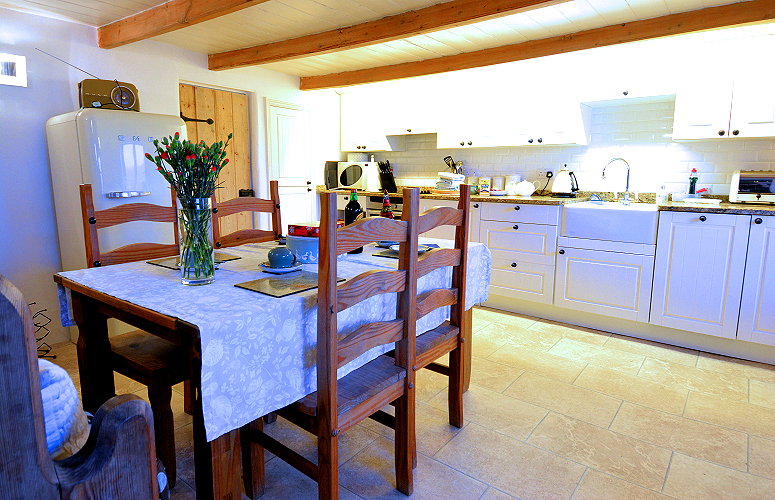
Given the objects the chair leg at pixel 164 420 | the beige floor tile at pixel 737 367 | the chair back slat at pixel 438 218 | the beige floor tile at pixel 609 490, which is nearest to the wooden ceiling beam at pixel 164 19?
the chair back slat at pixel 438 218

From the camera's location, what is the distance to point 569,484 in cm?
169

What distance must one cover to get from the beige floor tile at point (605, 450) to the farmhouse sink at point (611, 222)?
1561mm

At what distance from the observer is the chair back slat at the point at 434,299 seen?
1.59 meters

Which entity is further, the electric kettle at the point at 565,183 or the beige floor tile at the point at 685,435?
the electric kettle at the point at 565,183

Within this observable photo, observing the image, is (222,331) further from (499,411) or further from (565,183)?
(565,183)

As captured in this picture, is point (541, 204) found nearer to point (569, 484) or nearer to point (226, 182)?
point (569, 484)

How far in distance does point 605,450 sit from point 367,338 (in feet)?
4.19

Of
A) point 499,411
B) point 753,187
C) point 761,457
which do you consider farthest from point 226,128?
point 761,457

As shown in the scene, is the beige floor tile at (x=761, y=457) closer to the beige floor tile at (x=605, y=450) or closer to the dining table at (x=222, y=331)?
the beige floor tile at (x=605, y=450)

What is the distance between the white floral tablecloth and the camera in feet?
3.69

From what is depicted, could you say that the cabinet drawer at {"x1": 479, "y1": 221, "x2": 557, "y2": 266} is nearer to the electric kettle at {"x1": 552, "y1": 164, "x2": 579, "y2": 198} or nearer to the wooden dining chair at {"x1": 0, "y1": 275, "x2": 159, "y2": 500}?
the electric kettle at {"x1": 552, "y1": 164, "x2": 579, "y2": 198}

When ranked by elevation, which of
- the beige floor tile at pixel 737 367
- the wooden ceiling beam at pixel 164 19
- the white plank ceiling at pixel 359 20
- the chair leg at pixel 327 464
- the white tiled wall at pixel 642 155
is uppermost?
the white plank ceiling at pixel 359 20

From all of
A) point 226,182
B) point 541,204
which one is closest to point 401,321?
point 541,204

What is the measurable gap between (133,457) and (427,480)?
49.2 inches
